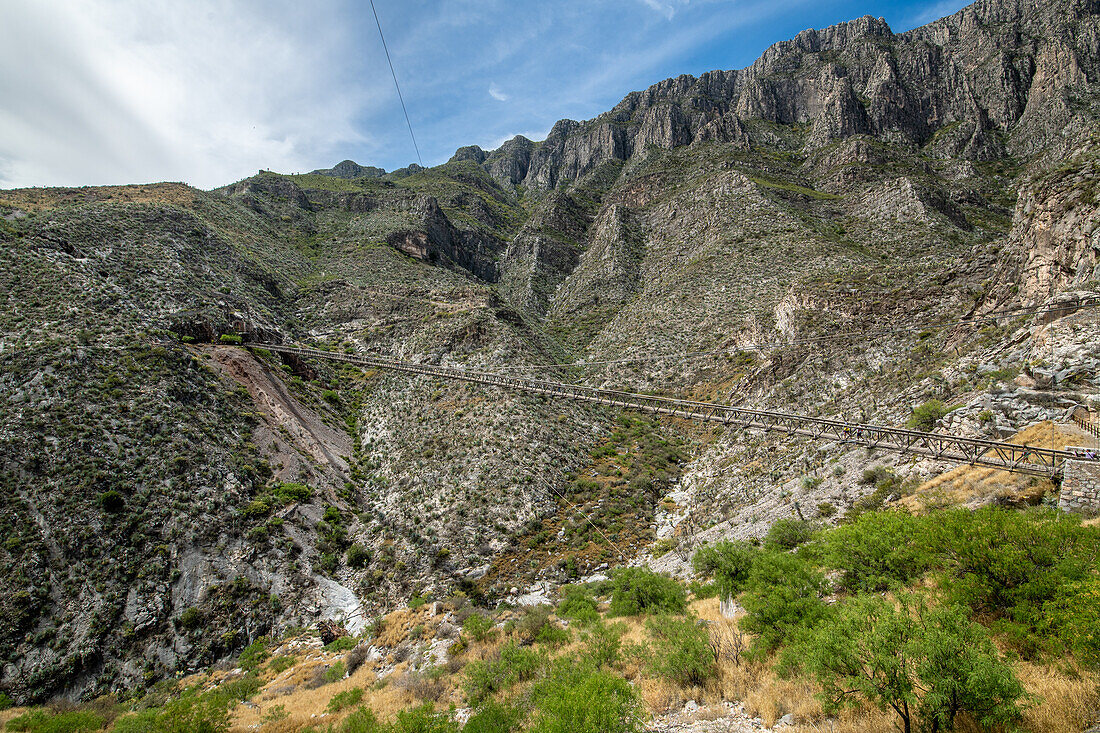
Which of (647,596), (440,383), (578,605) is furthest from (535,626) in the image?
(440,383)

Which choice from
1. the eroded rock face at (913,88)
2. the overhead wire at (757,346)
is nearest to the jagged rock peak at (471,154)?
the eroded rock face at (913,88)

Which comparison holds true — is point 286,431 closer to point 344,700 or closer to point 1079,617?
point 344,700

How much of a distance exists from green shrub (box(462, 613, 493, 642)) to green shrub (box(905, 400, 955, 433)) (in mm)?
18246

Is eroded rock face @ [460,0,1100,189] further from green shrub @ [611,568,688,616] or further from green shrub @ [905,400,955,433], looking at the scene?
green shrub @ [611,568,688,616]

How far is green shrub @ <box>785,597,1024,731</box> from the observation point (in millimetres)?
5594

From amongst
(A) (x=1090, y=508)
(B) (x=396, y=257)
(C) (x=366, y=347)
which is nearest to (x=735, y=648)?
(A) (x=1090, y=508)

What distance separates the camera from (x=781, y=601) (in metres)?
10.2

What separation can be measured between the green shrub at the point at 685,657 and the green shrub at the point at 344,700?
9.17 meters

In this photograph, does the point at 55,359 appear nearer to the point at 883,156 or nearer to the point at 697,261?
the point at 697,261

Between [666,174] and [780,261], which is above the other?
[666,174]

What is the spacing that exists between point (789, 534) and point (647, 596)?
5596mm

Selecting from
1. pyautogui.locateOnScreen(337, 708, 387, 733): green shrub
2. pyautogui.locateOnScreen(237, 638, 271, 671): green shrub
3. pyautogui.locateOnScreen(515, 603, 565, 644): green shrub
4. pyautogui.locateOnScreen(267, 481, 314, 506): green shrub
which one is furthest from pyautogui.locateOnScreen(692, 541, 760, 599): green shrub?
pyautogui.locateOnScreen(267, 481, 314, 506): green shrub

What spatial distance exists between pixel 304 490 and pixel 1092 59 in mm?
121185

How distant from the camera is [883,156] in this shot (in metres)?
62.4
